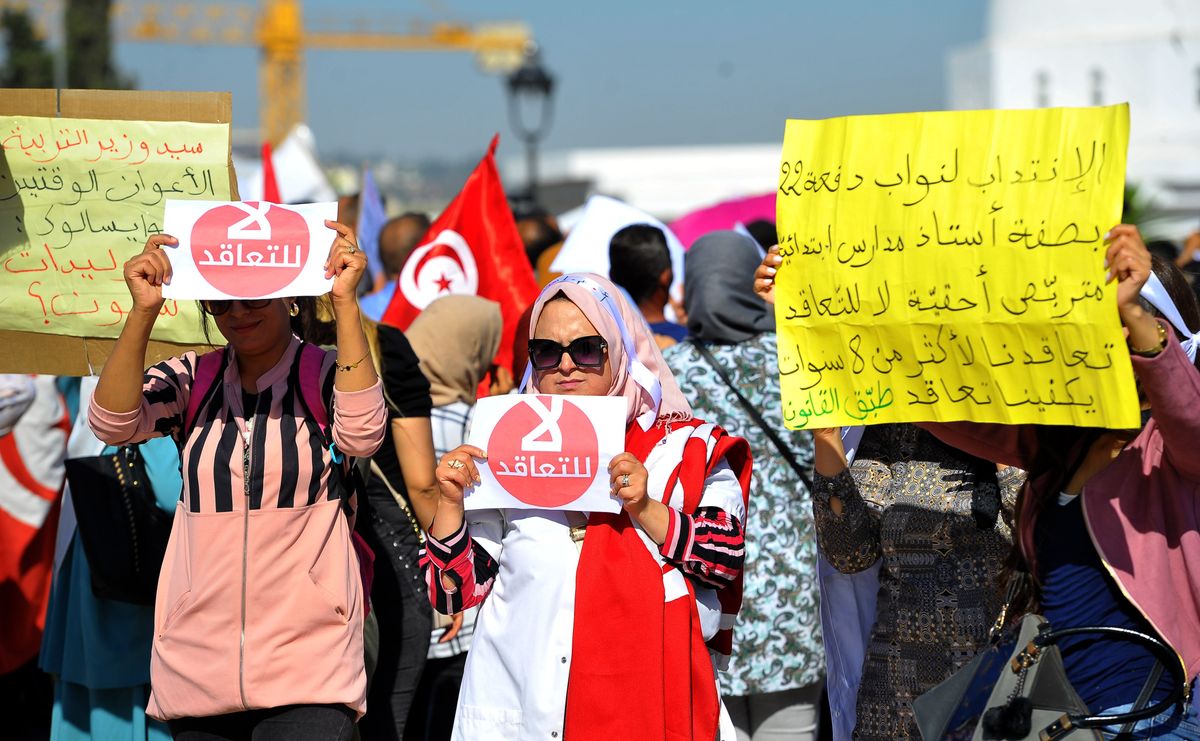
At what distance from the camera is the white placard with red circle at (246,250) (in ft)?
11.5

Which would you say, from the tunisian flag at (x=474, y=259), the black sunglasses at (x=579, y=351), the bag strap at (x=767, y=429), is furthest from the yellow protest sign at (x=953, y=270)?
the tunisian flag at (x=474, y=259)

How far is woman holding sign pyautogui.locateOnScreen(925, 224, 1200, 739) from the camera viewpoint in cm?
288

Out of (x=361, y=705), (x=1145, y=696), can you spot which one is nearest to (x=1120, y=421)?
(x=1145, y=696)

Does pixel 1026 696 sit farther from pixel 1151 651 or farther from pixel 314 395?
pixel 314 395

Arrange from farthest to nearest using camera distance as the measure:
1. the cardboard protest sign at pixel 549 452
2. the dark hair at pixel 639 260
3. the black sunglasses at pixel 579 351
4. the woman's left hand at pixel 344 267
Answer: the dark hair at pixel 639 260, the woman's left hand at pixel 344 267, the black sunglasses at pixel 579 351, the cardboard protest sign at pixel 549 452

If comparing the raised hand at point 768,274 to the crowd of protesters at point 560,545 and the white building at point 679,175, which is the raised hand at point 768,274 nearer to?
the crowd of protesters at point 560,545

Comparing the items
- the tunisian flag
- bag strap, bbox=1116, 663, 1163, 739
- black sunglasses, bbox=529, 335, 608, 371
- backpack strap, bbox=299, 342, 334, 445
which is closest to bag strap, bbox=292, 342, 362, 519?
backpack strap, bbox=299, 342, 334, 445

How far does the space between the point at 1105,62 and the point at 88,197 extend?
37492mm

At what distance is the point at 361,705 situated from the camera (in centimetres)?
366

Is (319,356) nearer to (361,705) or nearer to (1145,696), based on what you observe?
(361,705)

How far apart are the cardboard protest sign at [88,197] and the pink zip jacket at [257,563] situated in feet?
2.16

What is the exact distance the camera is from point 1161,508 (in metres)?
3.04

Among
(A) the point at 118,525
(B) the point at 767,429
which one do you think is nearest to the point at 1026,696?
(B) the point at 767,429

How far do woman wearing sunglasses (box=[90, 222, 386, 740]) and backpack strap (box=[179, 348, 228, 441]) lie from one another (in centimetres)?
3
